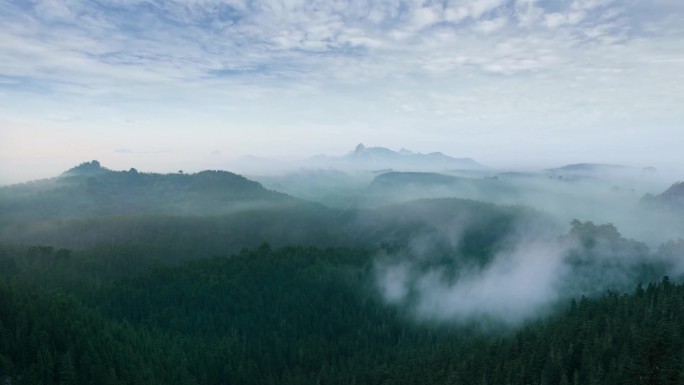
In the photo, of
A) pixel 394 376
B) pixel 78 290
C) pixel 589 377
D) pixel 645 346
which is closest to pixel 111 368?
pixel 394 376

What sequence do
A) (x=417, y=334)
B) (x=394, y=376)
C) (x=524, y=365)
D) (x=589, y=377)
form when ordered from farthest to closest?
1. (x=417, y=334)
2. (x=394, y=376)
3. (x=524, y=365)
4. (x=589, y=377)

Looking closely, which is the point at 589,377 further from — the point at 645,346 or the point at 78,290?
the point at 78,290

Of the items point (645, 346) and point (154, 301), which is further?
point (154, 301)

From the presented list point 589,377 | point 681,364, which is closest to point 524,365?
point 589,377

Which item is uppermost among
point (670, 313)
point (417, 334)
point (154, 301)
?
point (670, 313)

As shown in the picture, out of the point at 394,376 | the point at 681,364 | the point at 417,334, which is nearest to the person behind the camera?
the point at 681,364

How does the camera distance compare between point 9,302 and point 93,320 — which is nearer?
point 9,302

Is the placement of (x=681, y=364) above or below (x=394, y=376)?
above

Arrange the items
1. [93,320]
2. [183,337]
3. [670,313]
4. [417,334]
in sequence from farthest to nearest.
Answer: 1. [417,334]
2. [183,337]
3. [93,320]
4. [670,313]

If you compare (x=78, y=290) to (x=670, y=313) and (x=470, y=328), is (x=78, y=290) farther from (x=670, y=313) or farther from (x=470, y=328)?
(x=670, y=313)
